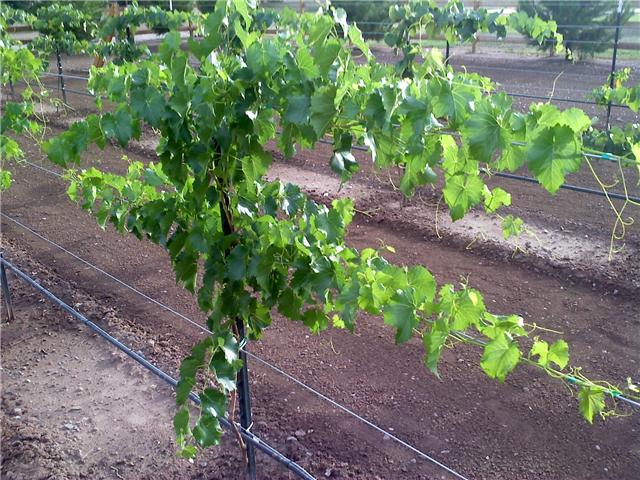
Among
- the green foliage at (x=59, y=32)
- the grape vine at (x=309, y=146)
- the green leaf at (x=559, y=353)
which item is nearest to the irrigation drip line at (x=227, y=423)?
the grape vine at (x=309, y=146)

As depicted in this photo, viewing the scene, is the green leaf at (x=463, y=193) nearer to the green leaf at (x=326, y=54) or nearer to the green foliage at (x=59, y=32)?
the green leaf at (x=326, y=54)

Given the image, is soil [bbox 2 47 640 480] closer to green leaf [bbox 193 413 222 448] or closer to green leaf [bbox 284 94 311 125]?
green leaf [bbox 193 413 222 448]

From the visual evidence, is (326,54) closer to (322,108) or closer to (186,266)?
(322,108)

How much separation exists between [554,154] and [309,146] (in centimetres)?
68

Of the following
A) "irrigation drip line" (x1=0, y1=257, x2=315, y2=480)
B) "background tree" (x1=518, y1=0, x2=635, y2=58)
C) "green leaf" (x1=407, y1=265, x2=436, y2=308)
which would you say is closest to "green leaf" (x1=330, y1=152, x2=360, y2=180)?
"green leaf" (x1=407, y1=265, x2=436, y2=308)

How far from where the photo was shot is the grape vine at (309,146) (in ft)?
5.09

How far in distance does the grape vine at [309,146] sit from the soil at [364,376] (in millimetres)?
1131

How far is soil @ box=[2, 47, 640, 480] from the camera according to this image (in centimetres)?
290

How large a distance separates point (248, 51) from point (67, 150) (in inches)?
24.3

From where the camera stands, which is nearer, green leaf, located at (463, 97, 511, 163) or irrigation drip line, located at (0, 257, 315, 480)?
green leaf, located at (463, 97, 511, 163)

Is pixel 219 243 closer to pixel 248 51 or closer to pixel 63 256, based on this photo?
pixel 248 51

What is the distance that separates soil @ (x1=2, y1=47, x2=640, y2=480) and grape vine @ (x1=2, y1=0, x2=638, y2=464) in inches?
44.5

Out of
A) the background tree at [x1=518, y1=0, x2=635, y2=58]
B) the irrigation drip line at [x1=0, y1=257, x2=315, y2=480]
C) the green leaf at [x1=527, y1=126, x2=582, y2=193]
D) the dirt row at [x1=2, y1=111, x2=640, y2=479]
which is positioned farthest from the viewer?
the background tree at [x1=518, y1=0, x2=635, y2=58]

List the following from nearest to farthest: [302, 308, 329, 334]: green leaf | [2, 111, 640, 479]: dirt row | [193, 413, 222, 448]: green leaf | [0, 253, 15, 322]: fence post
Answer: [193, 413, 222, 448]: green leaf → [302, 308, 329, 334]: green leaf → [2, 111, 640, 479]: dirt row → [0, 253, 15, 322]: fence post
